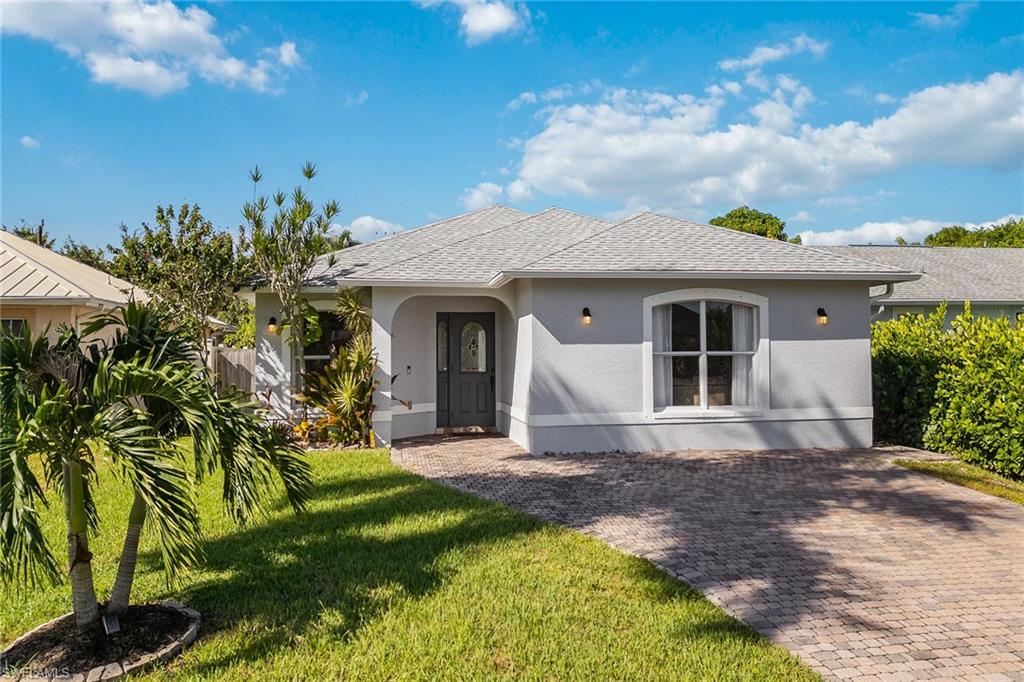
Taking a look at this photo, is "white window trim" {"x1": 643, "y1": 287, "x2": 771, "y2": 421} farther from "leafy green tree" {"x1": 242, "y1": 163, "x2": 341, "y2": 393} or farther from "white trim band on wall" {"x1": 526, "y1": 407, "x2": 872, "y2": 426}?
"leafy green tree" {"x1": 242, "y1": 163, "x2": 341, "y2": 393}

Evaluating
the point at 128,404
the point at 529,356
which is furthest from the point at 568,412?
the point at 128,404

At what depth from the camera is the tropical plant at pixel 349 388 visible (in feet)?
39.4

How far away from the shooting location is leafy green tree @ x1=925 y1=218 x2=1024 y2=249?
43094 mm

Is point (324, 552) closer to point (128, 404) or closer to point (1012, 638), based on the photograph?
point (128, 404)

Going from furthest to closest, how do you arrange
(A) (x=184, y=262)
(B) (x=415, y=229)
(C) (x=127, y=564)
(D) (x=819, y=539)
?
(A) (x=184, y=262)
(B) (x=415, y=229)
(D) (x=819, y=539)
(C) (x=127, y=564)

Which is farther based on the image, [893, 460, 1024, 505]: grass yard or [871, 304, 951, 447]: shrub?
[871, 304, 951, 447]: shrub

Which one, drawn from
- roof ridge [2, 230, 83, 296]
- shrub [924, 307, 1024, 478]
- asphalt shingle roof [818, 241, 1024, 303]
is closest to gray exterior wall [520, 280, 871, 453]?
shrub [924, 307, 1024, 478]

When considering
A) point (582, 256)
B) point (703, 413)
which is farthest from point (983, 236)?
point (582, 256)

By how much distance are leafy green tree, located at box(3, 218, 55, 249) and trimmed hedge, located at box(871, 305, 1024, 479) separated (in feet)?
146

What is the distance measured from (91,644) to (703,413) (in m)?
9.72

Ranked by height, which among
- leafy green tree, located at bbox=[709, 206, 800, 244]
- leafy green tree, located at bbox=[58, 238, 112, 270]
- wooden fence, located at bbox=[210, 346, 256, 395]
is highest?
leafy green tree, located at bbox=[709, 206, 800, 244]

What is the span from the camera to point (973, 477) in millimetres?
9531

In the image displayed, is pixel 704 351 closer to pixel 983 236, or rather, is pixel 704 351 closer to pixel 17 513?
pixel 17 513

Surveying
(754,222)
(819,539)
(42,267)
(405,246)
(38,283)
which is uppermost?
(754,222)
